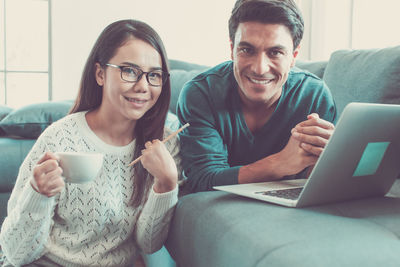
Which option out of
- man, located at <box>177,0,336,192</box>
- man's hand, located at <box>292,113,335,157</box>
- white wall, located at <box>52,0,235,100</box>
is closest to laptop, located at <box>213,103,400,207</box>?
man's hand, located at <box>292,113,335,157</box>

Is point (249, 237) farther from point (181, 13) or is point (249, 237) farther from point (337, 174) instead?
point (181, 13)

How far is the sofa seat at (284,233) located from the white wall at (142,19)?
3.02 meters

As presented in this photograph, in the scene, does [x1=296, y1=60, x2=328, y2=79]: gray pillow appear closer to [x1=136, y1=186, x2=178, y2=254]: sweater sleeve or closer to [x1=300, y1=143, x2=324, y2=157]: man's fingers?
[x1=300, y1=143, x2=324, y2=157]: man's fingers

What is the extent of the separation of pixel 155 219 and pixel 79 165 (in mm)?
313

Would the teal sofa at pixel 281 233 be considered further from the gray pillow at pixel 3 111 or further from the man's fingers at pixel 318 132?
the gray pillow at pixel 3 111

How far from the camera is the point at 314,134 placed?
0.94 meters

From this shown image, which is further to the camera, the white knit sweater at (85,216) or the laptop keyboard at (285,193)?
the white knit sweater at (85,216)

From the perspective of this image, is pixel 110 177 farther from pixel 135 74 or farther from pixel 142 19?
pixel 142 19

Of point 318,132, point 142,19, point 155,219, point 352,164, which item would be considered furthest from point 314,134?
point 142,19

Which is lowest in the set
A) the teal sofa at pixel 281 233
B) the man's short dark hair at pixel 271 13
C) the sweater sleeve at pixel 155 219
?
the sweater sleeve at pixel 155 219

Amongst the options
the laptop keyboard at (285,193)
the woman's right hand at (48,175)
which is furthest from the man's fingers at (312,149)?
the woman's right hand at (48,175)

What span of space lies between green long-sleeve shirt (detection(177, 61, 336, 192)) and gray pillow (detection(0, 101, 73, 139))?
112cm

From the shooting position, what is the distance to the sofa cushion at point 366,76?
1.32 m

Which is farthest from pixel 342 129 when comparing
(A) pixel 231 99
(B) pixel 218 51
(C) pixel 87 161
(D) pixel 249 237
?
(B) pixel 218 51
